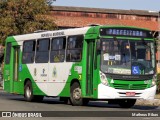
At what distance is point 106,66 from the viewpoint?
22766mm

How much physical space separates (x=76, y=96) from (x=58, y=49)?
252cm

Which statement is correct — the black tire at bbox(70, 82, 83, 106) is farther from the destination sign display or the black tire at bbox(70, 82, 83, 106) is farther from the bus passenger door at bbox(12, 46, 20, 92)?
the bus passenger door at bbox(12, 46, 20, 92)

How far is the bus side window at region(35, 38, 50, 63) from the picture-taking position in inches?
1045

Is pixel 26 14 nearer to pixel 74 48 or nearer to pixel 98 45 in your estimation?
pixel 74 48

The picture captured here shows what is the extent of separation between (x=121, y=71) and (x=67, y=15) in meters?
64.5

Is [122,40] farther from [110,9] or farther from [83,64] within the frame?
[110,9]

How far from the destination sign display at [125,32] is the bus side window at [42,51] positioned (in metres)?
4.21

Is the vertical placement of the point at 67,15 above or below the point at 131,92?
above

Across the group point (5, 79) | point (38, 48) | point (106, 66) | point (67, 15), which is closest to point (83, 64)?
point (106, 66)

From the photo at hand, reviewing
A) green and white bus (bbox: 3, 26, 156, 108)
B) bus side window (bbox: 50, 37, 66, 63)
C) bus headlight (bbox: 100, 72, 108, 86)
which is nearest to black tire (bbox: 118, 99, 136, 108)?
green and white bus (bbox: 3, 26, 156, 108)

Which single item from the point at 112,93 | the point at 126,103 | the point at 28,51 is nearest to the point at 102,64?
the point at 112,93

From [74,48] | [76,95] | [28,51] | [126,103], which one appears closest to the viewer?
[76,95]

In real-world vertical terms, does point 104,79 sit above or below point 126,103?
above

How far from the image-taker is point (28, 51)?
2820cm
